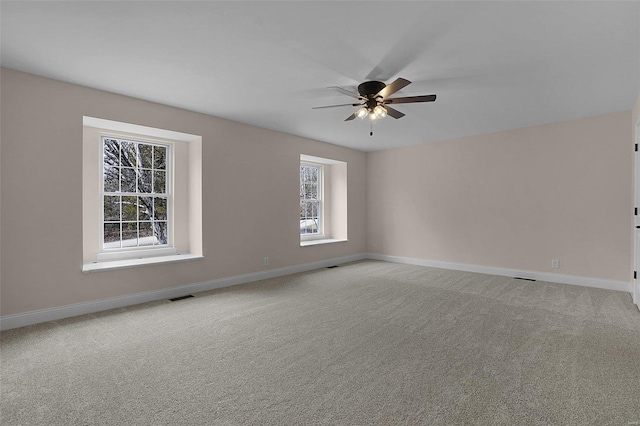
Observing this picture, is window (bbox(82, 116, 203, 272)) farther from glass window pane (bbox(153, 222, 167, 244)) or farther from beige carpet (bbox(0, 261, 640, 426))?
beige carpet (bbox(0, 261, 640, 426))

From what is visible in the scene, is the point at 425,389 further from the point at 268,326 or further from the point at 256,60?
the point at 256,60

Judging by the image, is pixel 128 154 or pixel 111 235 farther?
→ pixel 128 154

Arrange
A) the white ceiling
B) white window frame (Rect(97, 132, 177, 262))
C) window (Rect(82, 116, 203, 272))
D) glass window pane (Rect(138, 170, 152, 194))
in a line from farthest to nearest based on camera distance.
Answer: glass window pane (Rect(138, 170, 152, 194)) → white window frame (Rect(97, 132, 177, 262)) → window (Rect(82, 116, 203, 272)) → the white ceiling

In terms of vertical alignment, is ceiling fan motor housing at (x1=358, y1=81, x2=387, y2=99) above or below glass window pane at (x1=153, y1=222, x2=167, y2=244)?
above

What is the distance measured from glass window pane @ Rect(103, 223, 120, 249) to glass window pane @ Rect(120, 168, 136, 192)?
1.64ft

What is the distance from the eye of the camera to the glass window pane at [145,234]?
4570mm

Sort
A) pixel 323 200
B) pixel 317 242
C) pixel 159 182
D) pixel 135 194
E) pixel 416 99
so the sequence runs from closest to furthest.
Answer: pixel 416 99
pixel 135 194
pixel 159 182
pixel 317 242
pixel 323 200

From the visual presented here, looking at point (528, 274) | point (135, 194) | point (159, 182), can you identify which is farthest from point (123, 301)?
point (528, 274)

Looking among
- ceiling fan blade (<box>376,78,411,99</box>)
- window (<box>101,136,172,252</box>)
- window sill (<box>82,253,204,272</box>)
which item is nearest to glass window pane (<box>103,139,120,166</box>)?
window (<box>101,136,172,252</box>)

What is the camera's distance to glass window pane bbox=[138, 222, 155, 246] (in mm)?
4570

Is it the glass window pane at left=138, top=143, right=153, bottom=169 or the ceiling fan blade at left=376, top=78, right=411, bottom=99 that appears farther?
the glass window pane at left=138, top=143, right=153, bottom=169

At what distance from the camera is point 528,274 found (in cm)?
536

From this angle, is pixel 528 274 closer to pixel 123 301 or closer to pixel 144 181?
pixel 123 301

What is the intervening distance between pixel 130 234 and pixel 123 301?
1.00 metres
